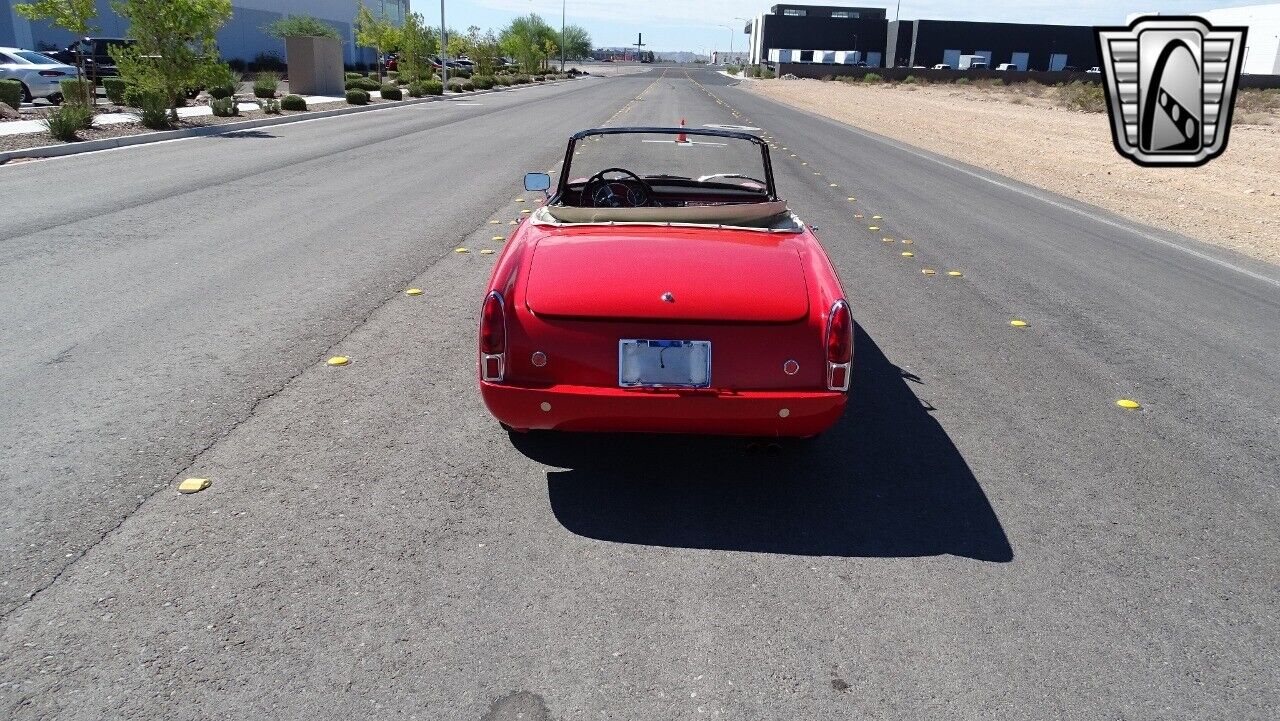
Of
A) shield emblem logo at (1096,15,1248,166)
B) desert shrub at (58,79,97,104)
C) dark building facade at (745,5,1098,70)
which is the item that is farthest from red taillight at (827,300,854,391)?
dark building facade at (745,5,1098,70)

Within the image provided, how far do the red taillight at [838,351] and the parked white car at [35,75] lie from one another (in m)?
27.3

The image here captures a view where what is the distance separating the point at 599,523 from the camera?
12.3 ft

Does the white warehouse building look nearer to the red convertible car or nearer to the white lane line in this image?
the white lane line

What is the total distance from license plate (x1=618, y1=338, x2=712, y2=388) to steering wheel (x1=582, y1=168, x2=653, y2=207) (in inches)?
69.5

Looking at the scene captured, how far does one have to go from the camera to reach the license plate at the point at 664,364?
3676mm

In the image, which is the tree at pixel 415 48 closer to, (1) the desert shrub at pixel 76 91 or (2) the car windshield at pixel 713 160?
(1) the desert shrub at pixel 76 91

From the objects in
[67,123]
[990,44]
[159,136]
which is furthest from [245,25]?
[990,44]

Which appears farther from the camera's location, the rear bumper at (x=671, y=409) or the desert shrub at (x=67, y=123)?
the desert shrub at (x=67, y=123)

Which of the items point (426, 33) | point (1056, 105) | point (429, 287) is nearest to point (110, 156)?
point (429, 287)

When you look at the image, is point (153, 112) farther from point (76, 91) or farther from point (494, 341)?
point (494, 341)

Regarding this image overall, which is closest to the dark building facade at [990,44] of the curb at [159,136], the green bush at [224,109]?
the curb at [159,136]

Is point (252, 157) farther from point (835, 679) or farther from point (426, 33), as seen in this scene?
point (426, 33)

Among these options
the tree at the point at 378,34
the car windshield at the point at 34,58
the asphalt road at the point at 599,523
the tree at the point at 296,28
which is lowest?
the asphalt road at the point at 599,523

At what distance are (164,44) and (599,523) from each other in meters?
23.8
